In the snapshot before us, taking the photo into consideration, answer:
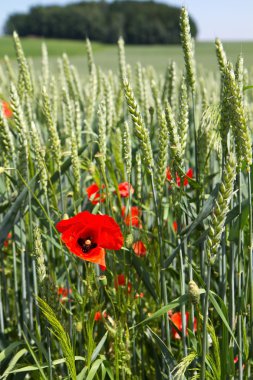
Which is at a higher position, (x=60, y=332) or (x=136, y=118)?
(x=136, y=118)

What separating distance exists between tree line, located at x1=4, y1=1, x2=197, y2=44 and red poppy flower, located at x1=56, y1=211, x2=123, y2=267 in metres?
34.6

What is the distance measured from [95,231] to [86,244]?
29 millimetres

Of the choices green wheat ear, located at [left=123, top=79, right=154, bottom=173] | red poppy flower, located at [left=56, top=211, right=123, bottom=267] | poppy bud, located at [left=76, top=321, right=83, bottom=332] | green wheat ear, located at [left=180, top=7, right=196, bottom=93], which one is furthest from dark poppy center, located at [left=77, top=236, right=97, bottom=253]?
green wheat ear, located at [left=180, top=7, right=196, bottom=93]

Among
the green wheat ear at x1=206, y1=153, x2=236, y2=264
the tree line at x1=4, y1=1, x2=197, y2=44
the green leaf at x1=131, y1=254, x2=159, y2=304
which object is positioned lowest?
the green leaf at x1=131, y1=254, x2=159, y2=304

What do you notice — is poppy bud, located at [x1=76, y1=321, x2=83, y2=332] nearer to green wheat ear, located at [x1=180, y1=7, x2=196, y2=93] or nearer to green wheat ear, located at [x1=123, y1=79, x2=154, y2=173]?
green wheat ear, located at [x1=123, y1=79, x2=154, y2=173]

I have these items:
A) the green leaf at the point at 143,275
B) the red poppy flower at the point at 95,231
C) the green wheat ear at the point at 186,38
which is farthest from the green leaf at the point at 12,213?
the green wheat ear at the point at 186,38

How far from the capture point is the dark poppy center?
109 cm

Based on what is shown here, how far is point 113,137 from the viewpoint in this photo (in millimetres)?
1692

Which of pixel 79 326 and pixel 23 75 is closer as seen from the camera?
pixel 79 326

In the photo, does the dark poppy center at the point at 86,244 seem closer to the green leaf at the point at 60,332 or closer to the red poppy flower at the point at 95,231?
the red poppy flower at the point at 95,231

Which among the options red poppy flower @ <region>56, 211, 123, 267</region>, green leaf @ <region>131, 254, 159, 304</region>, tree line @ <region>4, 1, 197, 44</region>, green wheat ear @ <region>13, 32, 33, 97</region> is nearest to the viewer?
red poppy flower @ <region>56, 211, 123, 267</region>

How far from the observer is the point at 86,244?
1090 mm

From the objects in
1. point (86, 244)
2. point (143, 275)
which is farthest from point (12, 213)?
point (143, 275)

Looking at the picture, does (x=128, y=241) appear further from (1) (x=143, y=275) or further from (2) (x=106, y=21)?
(2) (x=106, y=21)
